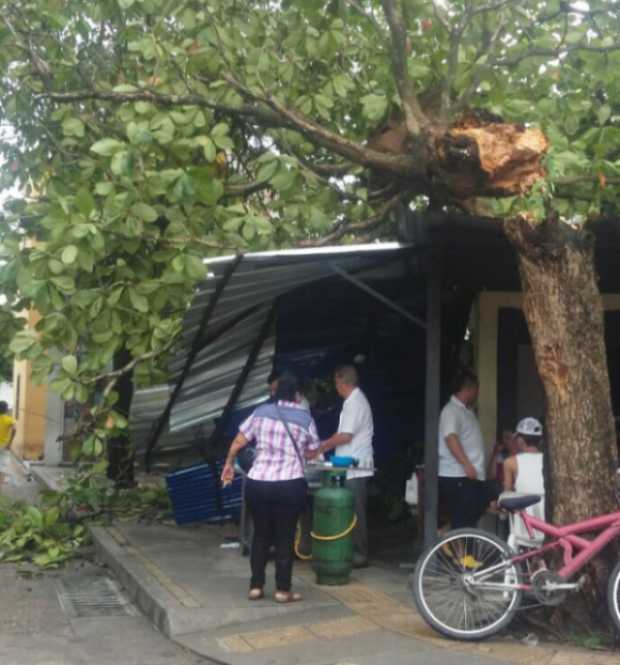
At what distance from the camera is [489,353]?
37.3 feet

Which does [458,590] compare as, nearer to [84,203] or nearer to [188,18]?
[84,203]

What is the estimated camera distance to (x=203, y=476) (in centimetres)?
1220

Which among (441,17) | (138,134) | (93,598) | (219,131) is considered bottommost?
(93,598)

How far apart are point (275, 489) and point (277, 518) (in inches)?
9.0

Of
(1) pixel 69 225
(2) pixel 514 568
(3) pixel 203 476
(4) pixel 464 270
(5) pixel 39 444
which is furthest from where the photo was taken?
(5) pixel 39 444

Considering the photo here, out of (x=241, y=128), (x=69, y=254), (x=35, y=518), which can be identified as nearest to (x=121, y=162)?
(x=69, y=254)

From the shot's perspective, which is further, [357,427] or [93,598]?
[357,427]

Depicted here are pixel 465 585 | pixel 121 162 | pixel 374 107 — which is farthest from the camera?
pixel 374 107

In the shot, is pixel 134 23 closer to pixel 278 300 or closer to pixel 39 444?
pixel 278 300

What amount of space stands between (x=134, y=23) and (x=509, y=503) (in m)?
6.22

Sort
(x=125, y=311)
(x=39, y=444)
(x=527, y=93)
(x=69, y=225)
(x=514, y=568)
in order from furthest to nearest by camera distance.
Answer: (x=39, y=444) → (x=527, y=93) → (x=125, y=311) → (x=69, y=225) → (x=514, y=568)

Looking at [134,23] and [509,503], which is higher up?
[134,23]

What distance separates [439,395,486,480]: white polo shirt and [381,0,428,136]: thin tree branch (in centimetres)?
247

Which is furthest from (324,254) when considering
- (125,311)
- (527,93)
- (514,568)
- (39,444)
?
(39,444)
